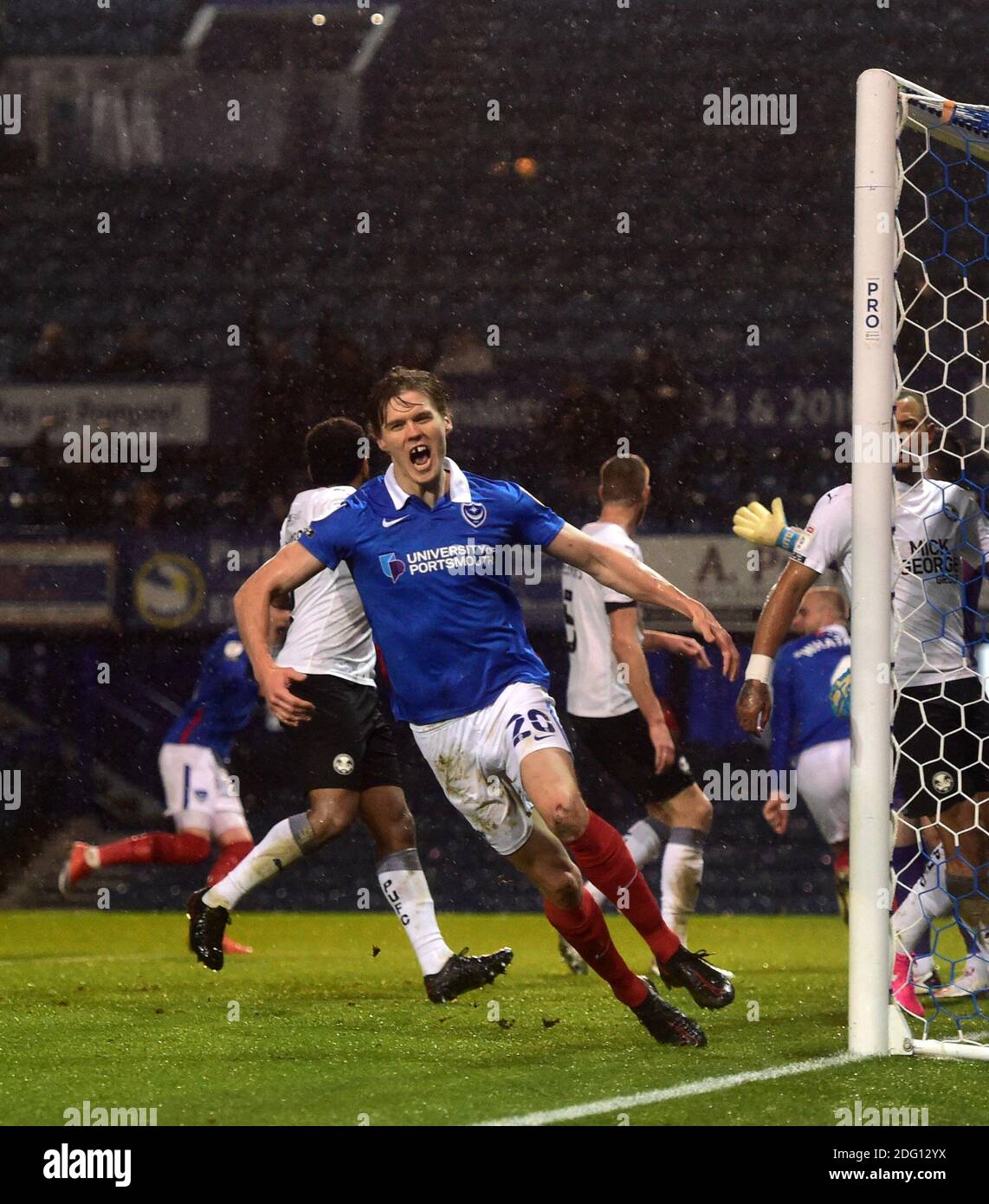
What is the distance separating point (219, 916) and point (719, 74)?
46.5 feet

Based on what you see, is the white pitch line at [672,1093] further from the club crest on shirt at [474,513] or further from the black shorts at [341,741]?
the black shorts at [341,741]

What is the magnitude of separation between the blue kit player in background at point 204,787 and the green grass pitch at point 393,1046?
42cm

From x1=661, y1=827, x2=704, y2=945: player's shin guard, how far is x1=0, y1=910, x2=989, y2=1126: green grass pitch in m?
0.35

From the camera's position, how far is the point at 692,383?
14.5m

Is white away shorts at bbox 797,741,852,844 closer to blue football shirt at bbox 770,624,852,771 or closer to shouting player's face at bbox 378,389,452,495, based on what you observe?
blue football shirt at bbox 770,624,852,771

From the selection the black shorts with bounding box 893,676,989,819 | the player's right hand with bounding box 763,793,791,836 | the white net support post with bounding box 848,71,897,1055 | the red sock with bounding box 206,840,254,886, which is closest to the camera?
the white net support post with bounding box 848,71,897,1055

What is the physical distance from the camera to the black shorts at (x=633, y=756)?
6.46 metres

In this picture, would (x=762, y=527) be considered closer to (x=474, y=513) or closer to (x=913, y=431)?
(x=913, y=431)

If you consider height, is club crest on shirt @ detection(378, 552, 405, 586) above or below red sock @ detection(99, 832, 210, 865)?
above

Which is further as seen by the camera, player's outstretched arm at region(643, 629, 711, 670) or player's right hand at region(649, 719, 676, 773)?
player's right hand at region(649, 719, 676, 773)

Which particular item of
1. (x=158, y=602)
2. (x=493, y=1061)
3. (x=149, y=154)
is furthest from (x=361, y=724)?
(x=149, y=154)

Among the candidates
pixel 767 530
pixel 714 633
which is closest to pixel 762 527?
pixel 767 530

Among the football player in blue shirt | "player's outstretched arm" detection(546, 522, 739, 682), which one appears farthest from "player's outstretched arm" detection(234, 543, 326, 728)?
"player's outstretched arm" detection(546, 522, 739, 682)

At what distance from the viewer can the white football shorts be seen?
7770 mm
